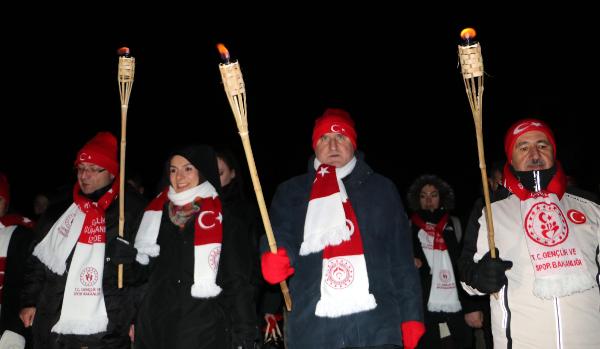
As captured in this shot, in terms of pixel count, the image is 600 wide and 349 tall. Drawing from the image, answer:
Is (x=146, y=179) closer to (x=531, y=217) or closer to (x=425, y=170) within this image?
(x=425, y=170)

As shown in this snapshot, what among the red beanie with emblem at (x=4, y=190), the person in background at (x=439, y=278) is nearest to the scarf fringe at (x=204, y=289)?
the red beanie with emblem at (x=4, y=190)

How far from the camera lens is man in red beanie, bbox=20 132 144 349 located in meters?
4.12

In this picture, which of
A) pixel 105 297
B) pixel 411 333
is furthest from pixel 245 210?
pixel 411 333

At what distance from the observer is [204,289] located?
3.66 m

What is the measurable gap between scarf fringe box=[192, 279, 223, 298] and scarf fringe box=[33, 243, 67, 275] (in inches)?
46.5

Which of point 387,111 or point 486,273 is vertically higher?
point 387,111

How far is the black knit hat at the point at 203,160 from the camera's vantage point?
4.07 m

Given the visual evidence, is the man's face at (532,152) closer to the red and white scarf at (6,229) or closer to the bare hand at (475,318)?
the bare hand at (475,318)

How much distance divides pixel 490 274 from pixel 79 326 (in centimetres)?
266

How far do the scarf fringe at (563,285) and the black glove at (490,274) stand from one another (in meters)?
0.19

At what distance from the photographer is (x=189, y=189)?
13.2 ft

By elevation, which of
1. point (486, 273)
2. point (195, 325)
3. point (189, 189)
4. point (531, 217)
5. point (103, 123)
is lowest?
point (195, 325)

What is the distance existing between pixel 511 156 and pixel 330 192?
1.22 meters

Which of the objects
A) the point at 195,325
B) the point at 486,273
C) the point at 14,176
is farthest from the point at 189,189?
the point at 14,176
